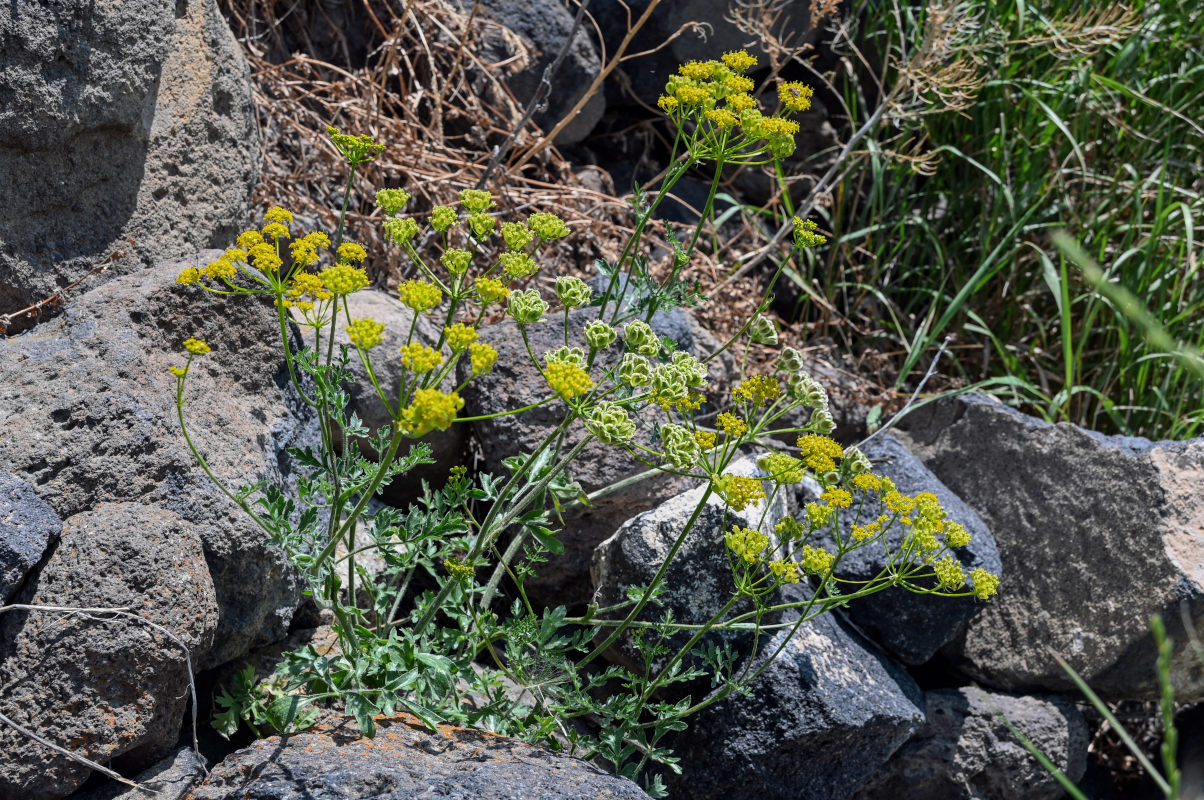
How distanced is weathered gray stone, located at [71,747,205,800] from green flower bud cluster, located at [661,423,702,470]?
53.4 inches

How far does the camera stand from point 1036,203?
493 centimetres

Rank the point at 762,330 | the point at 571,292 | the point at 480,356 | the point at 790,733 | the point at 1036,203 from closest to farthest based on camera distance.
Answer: the point at 480,356
the point at 571,292
the point at 762,330
the point at 790,733
the point at 1036,203

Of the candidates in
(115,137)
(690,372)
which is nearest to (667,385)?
(690,372)

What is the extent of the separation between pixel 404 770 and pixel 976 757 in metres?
2.12

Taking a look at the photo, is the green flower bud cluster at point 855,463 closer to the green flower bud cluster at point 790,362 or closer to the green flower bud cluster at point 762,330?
the green flower bud cluster at point 790,362

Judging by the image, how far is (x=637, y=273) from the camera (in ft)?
9.12

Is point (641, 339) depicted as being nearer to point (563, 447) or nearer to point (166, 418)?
point (563, 447)

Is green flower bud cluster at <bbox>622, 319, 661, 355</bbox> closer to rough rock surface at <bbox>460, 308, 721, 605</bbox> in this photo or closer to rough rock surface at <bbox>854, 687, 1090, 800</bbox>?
rough rock surface at <bbox>460, 308, 721, 605</bbox>

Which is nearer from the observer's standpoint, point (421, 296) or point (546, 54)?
point (421, 296)

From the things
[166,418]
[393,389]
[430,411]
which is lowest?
[393,389]

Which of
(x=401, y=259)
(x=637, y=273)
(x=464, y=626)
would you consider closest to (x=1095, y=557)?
(x=637, y=273)

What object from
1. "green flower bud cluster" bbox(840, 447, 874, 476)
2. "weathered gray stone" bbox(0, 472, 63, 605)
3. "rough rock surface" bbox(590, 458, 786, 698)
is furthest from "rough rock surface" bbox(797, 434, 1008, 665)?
"weathered gray stone" bbox(0, 472, 63, 605)

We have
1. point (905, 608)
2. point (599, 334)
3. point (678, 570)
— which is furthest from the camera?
point (905, 608)

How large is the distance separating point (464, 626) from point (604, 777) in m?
0.49
